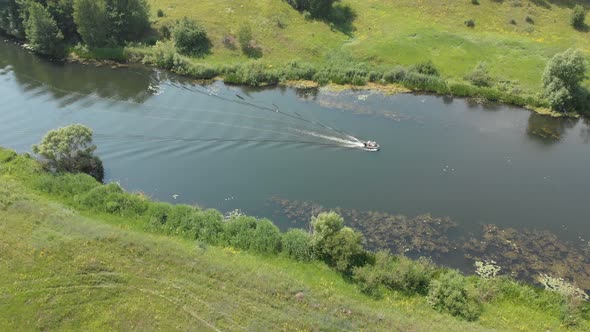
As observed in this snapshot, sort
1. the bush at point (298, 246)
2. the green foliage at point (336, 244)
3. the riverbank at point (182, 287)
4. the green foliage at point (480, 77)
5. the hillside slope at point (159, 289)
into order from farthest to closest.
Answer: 1. the green foliage at point (480, 77)
2. the bush at point (298, 246)
3. the green foliage at point (336, 244)
4. the riverbank at point (182, 287)
5. the hillside slope at point (159, 289)

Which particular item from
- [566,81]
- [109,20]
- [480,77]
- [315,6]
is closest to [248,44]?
[315,6]

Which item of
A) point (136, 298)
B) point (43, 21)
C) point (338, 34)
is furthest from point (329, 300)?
point (43, 21)

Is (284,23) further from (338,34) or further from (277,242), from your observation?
(277,242)

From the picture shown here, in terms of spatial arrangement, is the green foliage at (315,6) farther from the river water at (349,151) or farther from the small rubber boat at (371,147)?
the small rubber boat at (371,147)

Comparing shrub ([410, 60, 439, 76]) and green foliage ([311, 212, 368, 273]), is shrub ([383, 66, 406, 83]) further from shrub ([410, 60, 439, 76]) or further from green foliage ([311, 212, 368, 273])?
Result: green foliage ([311, 212, 368, 273])

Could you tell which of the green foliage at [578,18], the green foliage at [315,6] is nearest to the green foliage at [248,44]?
the green foliage at [315,6]

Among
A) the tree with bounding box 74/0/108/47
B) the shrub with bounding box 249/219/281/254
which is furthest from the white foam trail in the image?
the tree with bounding box 74/0/108/47
